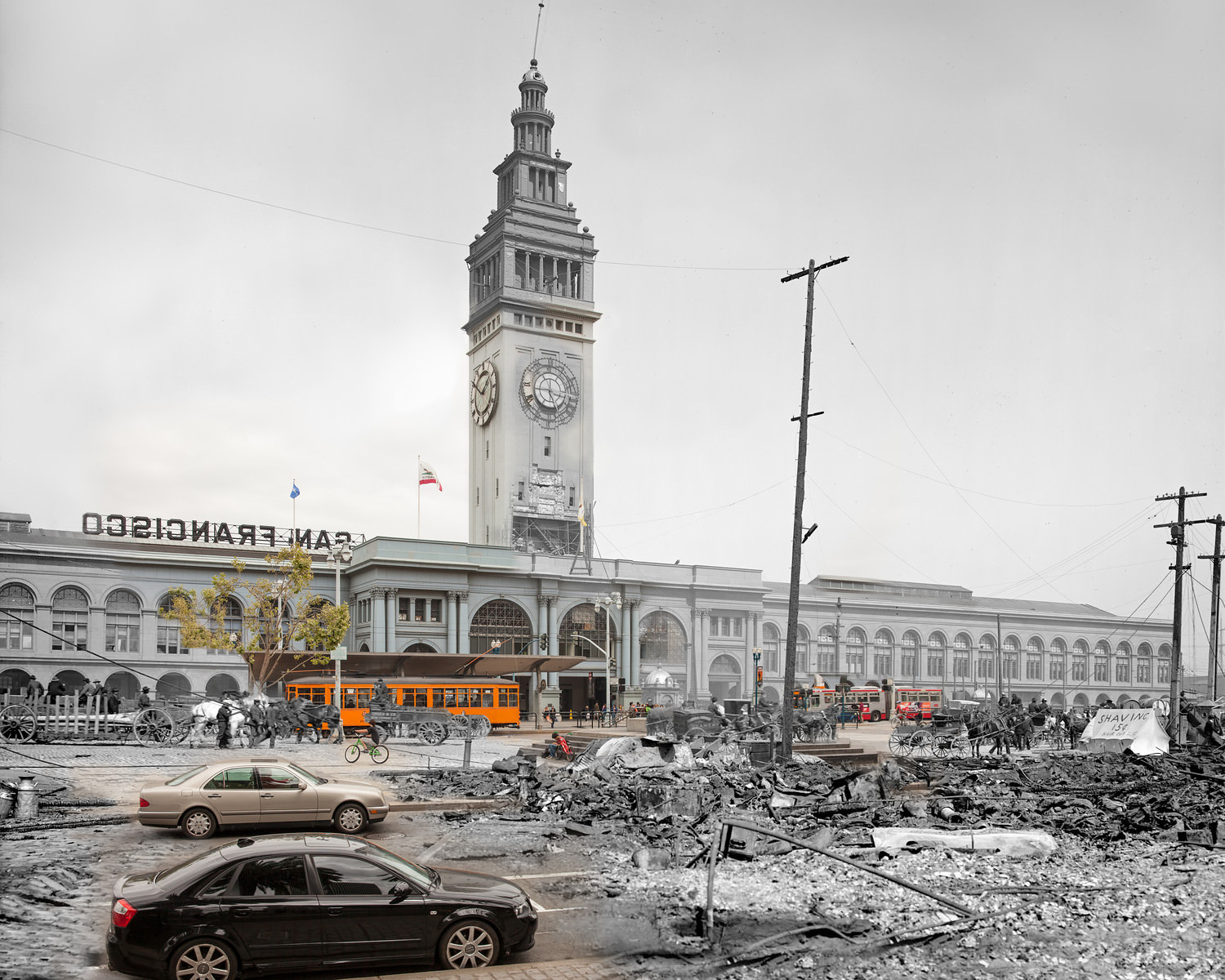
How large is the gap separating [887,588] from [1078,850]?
94.0m

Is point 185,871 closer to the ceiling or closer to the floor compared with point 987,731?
closer to the ceiling

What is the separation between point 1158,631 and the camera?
374 feet

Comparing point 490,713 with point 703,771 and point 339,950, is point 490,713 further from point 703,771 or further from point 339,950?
point 339,950

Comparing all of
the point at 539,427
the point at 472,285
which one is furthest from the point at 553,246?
the point at 539,427

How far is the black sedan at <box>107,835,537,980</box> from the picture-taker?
1044cm

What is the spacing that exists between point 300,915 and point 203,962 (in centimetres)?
96

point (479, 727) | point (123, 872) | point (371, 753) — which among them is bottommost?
point (479, 727)

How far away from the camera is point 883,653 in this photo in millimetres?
99562

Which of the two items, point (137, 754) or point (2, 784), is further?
point (137, 754)

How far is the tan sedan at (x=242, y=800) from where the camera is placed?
60.0 ft

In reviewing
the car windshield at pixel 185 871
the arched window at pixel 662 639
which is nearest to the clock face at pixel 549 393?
the arched window at pixel 662 639

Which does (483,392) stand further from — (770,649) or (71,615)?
(71,615)

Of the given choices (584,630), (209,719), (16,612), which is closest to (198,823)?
(209,719)

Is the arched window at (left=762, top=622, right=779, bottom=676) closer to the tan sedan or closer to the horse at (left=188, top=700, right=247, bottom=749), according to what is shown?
the horse at (left=188, top=700, right=247, bottom=749)
